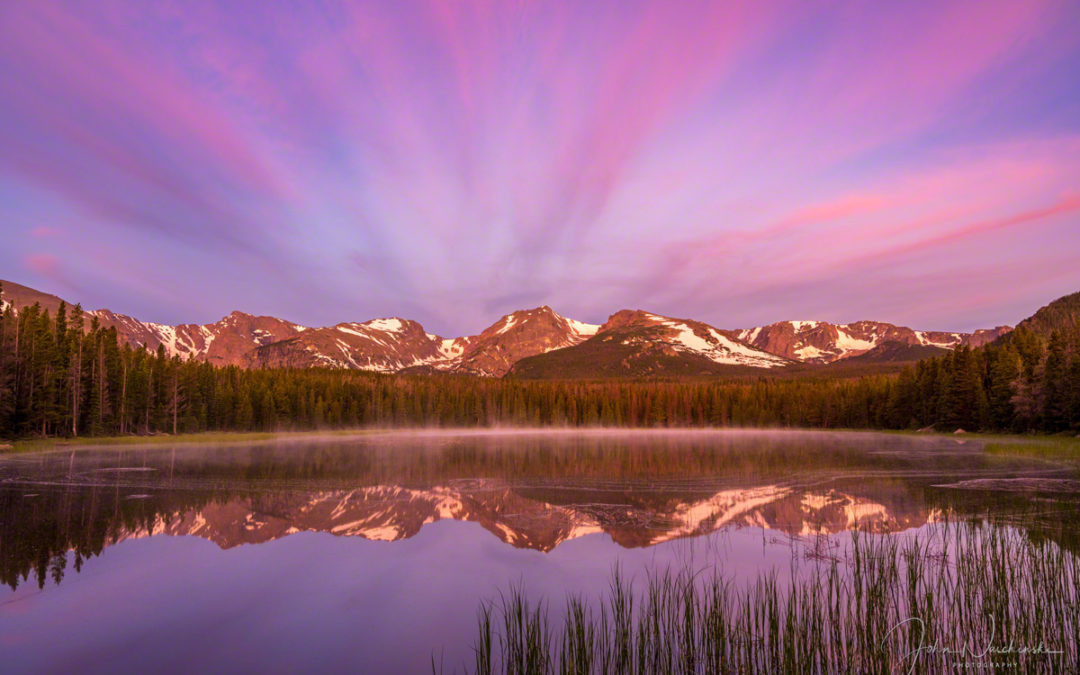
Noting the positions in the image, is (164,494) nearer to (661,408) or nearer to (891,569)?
(891,569)

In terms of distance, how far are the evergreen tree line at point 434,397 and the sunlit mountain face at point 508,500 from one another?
29.9m

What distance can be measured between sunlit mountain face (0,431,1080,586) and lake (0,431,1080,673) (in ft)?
0.55

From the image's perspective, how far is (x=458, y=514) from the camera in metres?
24.2

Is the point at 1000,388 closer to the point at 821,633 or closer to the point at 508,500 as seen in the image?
the point at 508,500

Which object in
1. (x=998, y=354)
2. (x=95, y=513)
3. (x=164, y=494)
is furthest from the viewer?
(x=998, y=354)

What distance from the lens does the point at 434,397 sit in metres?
175

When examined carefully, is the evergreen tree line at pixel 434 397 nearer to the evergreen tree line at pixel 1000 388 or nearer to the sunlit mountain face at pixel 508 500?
the evergreen tree line at pixel 1000 388

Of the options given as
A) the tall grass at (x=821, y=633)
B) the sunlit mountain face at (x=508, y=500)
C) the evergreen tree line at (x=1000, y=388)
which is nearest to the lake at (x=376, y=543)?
the sunlit mountain face at (x=508, y=500)

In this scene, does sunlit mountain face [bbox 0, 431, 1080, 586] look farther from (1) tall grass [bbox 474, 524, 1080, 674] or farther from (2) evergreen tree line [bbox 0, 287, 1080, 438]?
(2) evergreen tree line [bbox 0, 287, 1080, 438]

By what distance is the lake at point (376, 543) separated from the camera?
11.0m

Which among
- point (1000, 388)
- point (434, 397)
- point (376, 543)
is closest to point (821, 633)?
point (376, 543)

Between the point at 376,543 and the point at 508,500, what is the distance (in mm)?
9394

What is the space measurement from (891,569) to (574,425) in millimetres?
163272

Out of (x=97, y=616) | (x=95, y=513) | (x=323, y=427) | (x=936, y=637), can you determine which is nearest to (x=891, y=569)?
(x=936, y=637)
